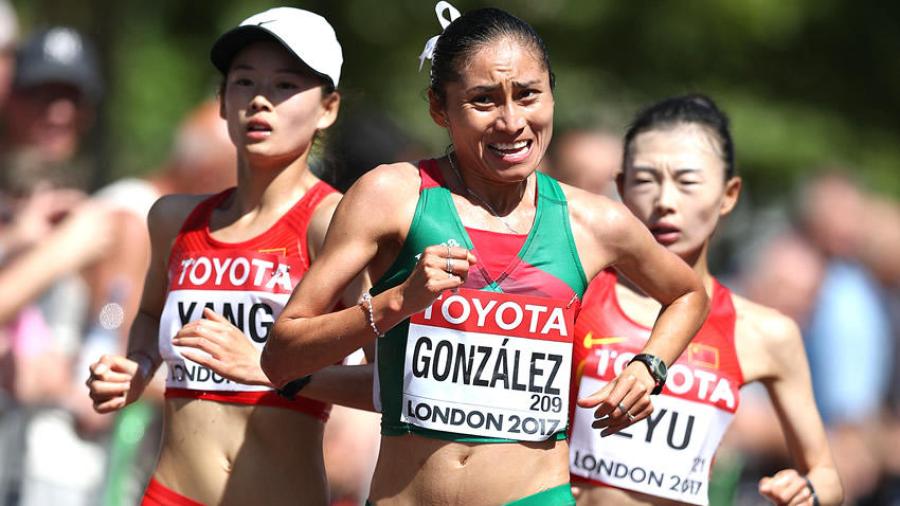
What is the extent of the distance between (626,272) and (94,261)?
398cm

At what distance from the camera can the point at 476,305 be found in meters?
4.85

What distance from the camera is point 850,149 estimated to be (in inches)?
629

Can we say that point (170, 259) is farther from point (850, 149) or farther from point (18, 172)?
point (850, 149)

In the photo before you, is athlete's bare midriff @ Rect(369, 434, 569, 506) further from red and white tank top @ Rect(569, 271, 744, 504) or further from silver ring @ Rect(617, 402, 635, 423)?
red and white tank top @ Rect(569, 271, 744, 504)

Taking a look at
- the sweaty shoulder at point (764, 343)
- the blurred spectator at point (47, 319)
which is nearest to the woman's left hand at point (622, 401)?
the sweaty shoulder at point (764, 343)

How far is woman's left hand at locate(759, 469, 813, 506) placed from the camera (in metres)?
5.79

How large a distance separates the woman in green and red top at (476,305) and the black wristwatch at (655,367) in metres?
0.03

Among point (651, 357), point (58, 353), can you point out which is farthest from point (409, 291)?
point (58, 353)

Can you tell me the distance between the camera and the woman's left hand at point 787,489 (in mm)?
5793

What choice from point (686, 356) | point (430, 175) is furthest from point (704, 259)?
point (430, 175)

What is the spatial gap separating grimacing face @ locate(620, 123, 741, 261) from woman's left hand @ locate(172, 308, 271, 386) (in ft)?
5.54

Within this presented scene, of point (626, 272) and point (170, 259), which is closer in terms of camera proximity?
point (626, 272)

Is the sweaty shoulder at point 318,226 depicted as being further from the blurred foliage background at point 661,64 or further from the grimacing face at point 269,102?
the blurred foliage background at point 661,64

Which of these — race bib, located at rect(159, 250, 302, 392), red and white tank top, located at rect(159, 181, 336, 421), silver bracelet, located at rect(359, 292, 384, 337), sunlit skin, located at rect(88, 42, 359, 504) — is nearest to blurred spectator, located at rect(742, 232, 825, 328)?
sunlit skin, located at rect(88, 42, 359, 504)
